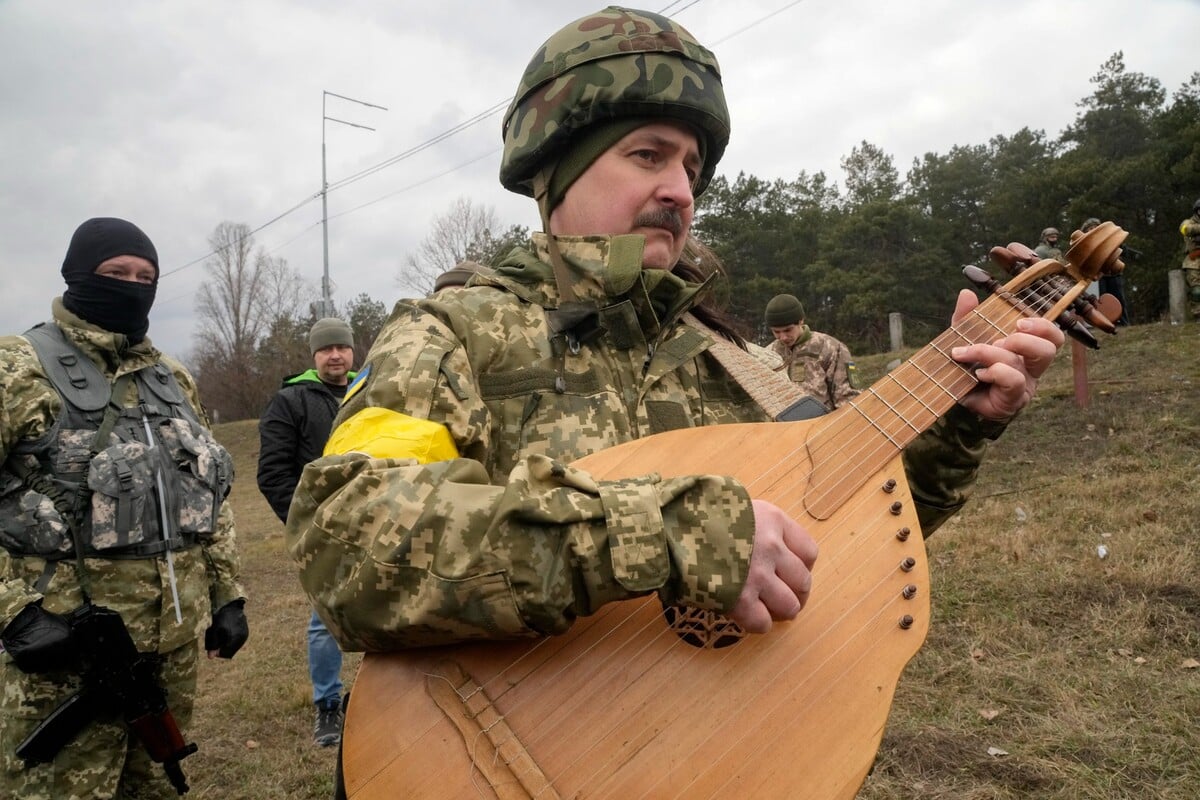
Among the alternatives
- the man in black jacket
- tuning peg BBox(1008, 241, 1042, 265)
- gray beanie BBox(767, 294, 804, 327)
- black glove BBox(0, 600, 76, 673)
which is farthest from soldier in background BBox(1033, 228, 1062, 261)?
the man in black jacket

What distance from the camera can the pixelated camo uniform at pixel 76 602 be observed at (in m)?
2.73

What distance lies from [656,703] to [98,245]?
3.16 m

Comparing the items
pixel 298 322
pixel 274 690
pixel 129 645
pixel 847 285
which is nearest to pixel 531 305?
pixel 129 645

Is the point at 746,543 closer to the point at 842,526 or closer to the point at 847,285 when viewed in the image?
the point at 842,526

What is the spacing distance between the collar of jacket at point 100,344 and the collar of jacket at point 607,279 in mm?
2226

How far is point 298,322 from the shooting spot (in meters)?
45.0

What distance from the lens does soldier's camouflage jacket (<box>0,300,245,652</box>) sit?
9.23ft

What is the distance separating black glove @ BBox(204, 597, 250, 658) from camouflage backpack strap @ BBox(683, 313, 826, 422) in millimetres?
2624

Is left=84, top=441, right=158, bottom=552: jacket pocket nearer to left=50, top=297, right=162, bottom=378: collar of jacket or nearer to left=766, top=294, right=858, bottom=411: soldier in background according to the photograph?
left=50, top=297, right=162, bottom=378: collar of jacket

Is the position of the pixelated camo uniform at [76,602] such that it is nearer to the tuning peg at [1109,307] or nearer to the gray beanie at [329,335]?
the gray beanie at [329,335]

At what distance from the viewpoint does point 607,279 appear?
163 centimetres

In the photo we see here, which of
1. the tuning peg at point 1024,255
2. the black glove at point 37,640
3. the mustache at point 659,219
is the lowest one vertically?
the black glove at point 37,640

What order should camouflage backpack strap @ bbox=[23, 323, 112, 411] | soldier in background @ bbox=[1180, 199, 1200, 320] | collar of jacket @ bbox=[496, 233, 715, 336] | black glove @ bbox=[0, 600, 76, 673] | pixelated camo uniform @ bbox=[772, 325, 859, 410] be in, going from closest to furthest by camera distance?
collar of jacket @ bbox=[496, 233, 715, 336]
black glove @ bbox=[0, 600, 76, 673]
camouflage backpack strap @ bbox=[23, 323, 112, 411]
pixelated camo uniform @ bbox=[772, 325, 859, 410]
soldier in background @ bbox=[1180, 199, 1200, 320]

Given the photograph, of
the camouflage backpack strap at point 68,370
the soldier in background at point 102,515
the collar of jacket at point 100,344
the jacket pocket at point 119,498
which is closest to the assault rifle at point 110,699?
the soldier in background at point 102,515
